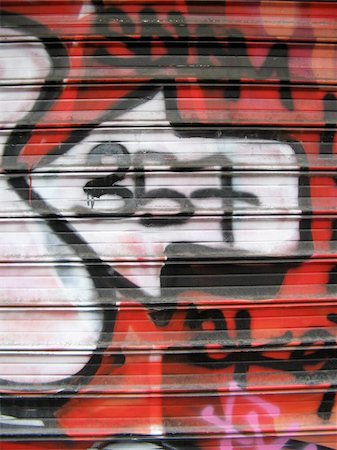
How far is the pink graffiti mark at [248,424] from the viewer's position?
98.3 inches

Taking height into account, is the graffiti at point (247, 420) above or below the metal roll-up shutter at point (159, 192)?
below

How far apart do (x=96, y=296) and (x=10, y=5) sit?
4.29ft

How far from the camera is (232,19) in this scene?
2432 mm

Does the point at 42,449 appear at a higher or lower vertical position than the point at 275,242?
lower

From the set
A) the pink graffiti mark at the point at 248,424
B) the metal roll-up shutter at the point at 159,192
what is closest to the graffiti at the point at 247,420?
the pink graffiti mark at the point at 248,424

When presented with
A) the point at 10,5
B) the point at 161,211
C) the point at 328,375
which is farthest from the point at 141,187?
the point at 328,375

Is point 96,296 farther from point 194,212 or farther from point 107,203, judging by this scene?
point 194,212

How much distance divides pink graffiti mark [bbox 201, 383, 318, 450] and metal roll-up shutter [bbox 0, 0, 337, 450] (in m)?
0.09

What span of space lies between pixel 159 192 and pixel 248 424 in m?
1.10

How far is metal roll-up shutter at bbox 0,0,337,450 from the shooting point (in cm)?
243

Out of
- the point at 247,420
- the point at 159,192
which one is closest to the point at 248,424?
the point at 247,420

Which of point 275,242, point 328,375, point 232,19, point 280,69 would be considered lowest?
point 328,375

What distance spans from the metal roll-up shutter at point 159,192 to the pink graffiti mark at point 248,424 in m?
0.09

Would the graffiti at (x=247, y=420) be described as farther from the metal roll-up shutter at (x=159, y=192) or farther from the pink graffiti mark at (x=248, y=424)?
the metal roll-up shutter at (x=159, y=192)
